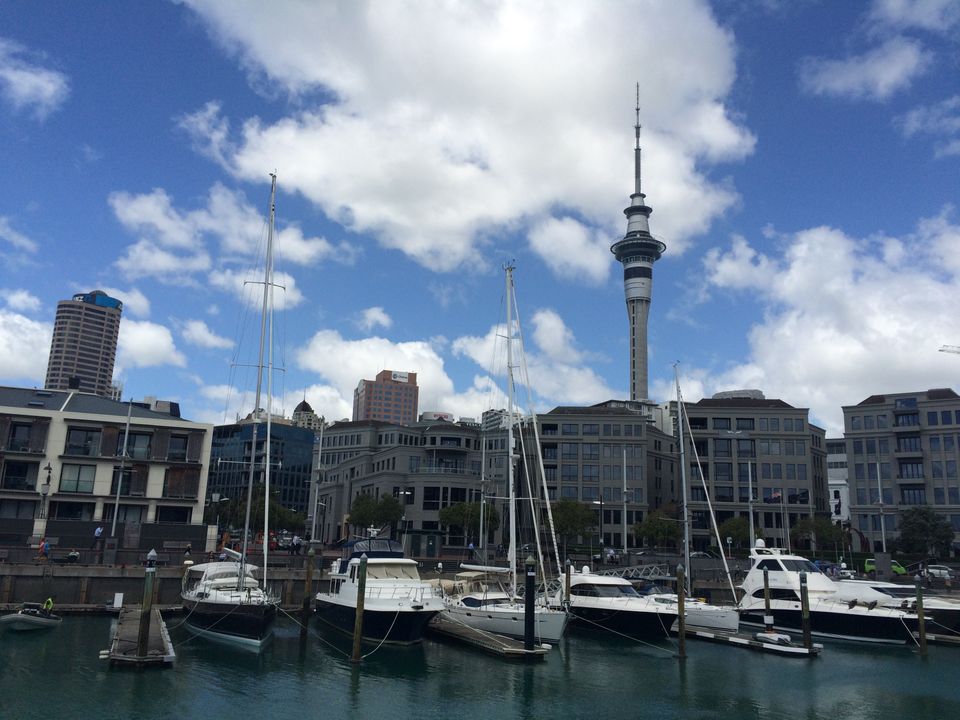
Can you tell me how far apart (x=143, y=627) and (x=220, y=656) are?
16.3 feet

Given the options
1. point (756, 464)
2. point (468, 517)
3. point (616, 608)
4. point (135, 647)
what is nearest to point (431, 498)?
point (468, 517)

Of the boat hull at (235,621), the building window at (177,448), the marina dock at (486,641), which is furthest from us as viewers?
the building window at (177,448)

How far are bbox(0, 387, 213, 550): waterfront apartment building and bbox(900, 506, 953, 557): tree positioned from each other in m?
74.3

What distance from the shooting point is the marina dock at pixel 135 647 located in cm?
3102

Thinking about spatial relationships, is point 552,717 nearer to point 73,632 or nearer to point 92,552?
point 73,632

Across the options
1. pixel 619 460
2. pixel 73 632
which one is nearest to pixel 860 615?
pixel 73 632

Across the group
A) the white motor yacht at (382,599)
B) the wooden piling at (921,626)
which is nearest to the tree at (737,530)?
the wooden piling at (921,626)

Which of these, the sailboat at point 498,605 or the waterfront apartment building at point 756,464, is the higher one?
the waterfront apartment building at point 756,464

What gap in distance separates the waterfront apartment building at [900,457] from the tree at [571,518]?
126 ft

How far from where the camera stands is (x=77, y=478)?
63594 millimetres

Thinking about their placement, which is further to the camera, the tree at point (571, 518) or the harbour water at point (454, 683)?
the tree at point (571, 518)

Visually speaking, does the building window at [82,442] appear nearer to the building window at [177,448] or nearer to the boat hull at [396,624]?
the building window at [177,448]

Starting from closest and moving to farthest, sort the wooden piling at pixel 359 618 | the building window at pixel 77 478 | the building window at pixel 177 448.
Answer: the wooden piling at pixel 359 618, the building window at pixel 77 478, the building window at pixel 177 448

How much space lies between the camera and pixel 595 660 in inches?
1489
